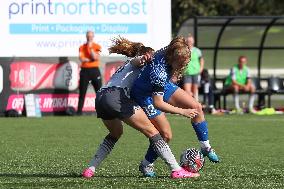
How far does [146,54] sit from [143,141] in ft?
21.1

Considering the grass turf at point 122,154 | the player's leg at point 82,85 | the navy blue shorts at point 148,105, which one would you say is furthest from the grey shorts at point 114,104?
the player's leg at point 82,85

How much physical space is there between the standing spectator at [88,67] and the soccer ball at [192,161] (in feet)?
42.5

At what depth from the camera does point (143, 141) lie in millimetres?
17781

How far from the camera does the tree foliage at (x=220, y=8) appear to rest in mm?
49812

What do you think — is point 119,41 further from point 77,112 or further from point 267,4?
point 267,4

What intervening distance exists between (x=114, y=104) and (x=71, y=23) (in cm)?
1510

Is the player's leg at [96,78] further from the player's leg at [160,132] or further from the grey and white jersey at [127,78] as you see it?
the grey and white jersey at [127,78]

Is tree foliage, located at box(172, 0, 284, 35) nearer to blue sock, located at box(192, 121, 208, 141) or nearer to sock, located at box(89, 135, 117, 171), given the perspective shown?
blue sock, located at box(192, 121, 208, 141)

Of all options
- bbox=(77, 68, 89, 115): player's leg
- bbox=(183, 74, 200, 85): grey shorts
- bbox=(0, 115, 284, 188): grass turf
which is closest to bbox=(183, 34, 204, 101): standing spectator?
bbox=(183, 74, 200, 85): grey shorts

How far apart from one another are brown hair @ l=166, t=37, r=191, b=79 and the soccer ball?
4.37 ft

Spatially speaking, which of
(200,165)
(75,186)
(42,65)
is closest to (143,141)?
(200,165)

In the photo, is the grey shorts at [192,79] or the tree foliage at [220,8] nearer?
the grey shorts at [192,79]

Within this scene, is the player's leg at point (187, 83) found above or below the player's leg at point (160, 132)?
below

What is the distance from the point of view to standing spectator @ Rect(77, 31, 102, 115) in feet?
83.0
